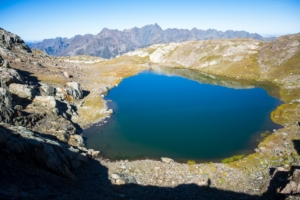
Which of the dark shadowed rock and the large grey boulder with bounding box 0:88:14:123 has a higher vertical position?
the dark shadowed rock

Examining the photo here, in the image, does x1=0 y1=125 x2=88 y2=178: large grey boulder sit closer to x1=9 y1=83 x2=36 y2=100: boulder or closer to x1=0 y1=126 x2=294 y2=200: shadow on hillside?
x1=0 y1=126 x2=294 y2=200: shadow on hillside

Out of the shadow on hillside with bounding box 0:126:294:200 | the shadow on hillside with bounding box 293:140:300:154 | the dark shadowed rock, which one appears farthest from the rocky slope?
the dark shadowed rock

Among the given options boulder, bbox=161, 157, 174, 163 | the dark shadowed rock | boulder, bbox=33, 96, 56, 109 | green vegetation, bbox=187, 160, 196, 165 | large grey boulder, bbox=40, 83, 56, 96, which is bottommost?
green vegetation, bbox=187, 160, 196, 165

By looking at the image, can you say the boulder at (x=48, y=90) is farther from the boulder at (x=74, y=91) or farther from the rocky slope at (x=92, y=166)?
the boulder at (x=74, y=91)

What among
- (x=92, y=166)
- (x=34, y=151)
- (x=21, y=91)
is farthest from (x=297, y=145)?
(x=21, y=91)

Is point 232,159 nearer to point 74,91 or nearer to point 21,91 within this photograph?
point 21,91

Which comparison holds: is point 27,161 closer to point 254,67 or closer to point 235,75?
point 235,75

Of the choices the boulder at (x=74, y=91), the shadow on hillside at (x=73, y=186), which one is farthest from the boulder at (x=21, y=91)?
the shadow on hillside at (x=73, y=186)
